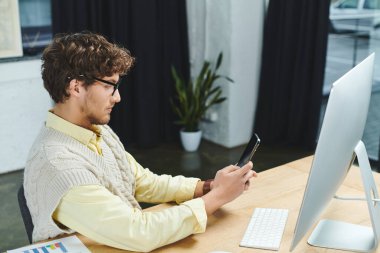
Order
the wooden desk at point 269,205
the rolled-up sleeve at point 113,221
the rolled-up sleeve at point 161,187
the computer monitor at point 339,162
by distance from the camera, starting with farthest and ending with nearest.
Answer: the rolled-up sleeve at point 161,187, the wooden desk at point 269,205, the rolled-up sleeve at point 113,221, the computer monitor at point 339,162

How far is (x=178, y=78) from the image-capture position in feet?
14.4

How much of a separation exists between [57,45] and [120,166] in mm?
471

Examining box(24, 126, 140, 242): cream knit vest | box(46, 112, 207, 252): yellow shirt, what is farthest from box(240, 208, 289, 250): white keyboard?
box(24, 126, 140, 242): cream knit vest

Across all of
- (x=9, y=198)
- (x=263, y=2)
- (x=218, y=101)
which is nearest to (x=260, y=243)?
(x=9, y=198)

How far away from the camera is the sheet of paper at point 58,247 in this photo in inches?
57.3

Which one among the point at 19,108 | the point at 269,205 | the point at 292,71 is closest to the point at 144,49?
the point at 19,108

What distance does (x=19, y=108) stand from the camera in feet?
13.2

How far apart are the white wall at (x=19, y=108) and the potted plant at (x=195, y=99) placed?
3.66 ft

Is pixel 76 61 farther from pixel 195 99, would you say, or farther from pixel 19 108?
pixel 195 99

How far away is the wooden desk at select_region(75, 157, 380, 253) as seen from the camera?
1512mm

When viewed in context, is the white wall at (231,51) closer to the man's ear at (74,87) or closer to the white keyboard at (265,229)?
the white keyboard at (265,229)

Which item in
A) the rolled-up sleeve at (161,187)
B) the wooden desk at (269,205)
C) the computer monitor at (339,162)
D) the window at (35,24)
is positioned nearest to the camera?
the computer monitor at (339,162)

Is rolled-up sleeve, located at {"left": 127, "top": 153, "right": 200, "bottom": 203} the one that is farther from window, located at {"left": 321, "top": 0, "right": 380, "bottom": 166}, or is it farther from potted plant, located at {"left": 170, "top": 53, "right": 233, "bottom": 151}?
window, located at {"left": 321, "top": 0, "right": 380, "bottom": 166}

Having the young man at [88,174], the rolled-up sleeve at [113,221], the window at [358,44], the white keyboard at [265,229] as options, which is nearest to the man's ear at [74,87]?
the young man at [88,174]
